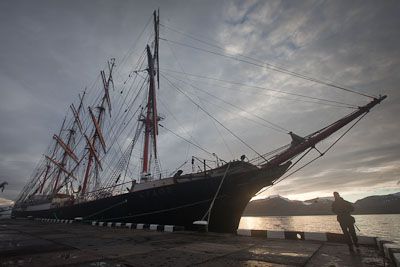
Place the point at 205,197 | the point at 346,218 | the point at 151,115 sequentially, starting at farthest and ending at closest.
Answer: the point at 151,115 < the point at 205,197 < the point at 346,218

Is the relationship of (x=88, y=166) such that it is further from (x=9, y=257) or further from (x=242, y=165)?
(x=9, y=257)

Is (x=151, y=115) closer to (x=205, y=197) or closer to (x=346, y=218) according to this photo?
(x=205, y=197)

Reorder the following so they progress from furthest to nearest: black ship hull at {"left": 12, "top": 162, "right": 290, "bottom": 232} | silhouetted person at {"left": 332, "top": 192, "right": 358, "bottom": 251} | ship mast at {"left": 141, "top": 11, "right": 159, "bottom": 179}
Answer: ship mast at {"left": 141, "top": 11, "right": 159, "bottom": 179} → black ship hull at {"left": 12, "top": 162, "right": 290, "bottom": 232} → silhouetted person at {"left": 332, "top": 192, "right": 358, "bottom": 251}

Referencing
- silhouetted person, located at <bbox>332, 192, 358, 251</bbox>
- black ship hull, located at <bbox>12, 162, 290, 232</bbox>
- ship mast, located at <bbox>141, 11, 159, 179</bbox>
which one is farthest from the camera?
ship mast, located at <bbox>141, 11, 159, 179</bbox>

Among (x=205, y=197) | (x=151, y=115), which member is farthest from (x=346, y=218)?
(x=151, y=115)

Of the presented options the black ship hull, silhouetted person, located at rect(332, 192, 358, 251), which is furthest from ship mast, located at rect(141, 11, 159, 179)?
silhouetted person, located at rect(332, 192, 358, 251)

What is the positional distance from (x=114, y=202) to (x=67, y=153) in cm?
3518

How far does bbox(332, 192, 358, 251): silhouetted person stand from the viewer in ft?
25.8

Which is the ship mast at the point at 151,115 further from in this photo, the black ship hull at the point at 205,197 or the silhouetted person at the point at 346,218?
the silhouetted person at the point at 346,218

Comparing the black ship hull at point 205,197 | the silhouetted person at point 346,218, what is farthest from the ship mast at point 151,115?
the silhouetted person at point 346,218

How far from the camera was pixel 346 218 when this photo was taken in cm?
823

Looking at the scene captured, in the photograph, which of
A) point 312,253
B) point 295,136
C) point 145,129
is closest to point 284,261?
point 312,253

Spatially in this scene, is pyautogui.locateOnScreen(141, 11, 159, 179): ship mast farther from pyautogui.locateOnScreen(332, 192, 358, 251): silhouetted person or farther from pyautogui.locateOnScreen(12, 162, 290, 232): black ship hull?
pyautogui.locateOnScreen(332, 192, 358, 251): silhouetted person

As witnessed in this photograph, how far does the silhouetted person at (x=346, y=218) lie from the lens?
7.88m
